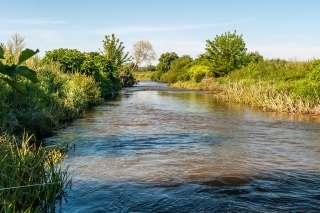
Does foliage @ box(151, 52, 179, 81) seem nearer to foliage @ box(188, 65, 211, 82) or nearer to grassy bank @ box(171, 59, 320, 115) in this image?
foliage @ box(188, 65, 211, 82)

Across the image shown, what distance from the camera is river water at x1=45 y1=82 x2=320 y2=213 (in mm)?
6727

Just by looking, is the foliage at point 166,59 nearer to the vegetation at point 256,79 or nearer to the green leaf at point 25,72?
the vegetation at point 256,79

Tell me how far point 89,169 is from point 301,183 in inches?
190

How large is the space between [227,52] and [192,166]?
4079cm

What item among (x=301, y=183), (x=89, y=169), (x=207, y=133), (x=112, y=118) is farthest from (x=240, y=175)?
(x=112, y=118)

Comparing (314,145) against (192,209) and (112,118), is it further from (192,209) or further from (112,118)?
(112,118)

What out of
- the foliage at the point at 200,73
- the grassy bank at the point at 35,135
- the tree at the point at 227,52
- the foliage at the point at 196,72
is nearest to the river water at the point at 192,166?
the grassy bank at the point at 35,135

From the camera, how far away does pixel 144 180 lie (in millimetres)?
8102

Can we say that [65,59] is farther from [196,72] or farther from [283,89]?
[196,72]

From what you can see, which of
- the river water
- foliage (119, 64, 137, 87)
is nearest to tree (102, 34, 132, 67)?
foliage (119, 64, 137, 87)

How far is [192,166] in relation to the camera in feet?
30.5

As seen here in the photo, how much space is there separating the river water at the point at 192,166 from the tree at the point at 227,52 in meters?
31.9

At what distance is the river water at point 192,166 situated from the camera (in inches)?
265

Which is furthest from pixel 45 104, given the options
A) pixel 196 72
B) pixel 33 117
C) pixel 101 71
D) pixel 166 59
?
pixel 166 59
